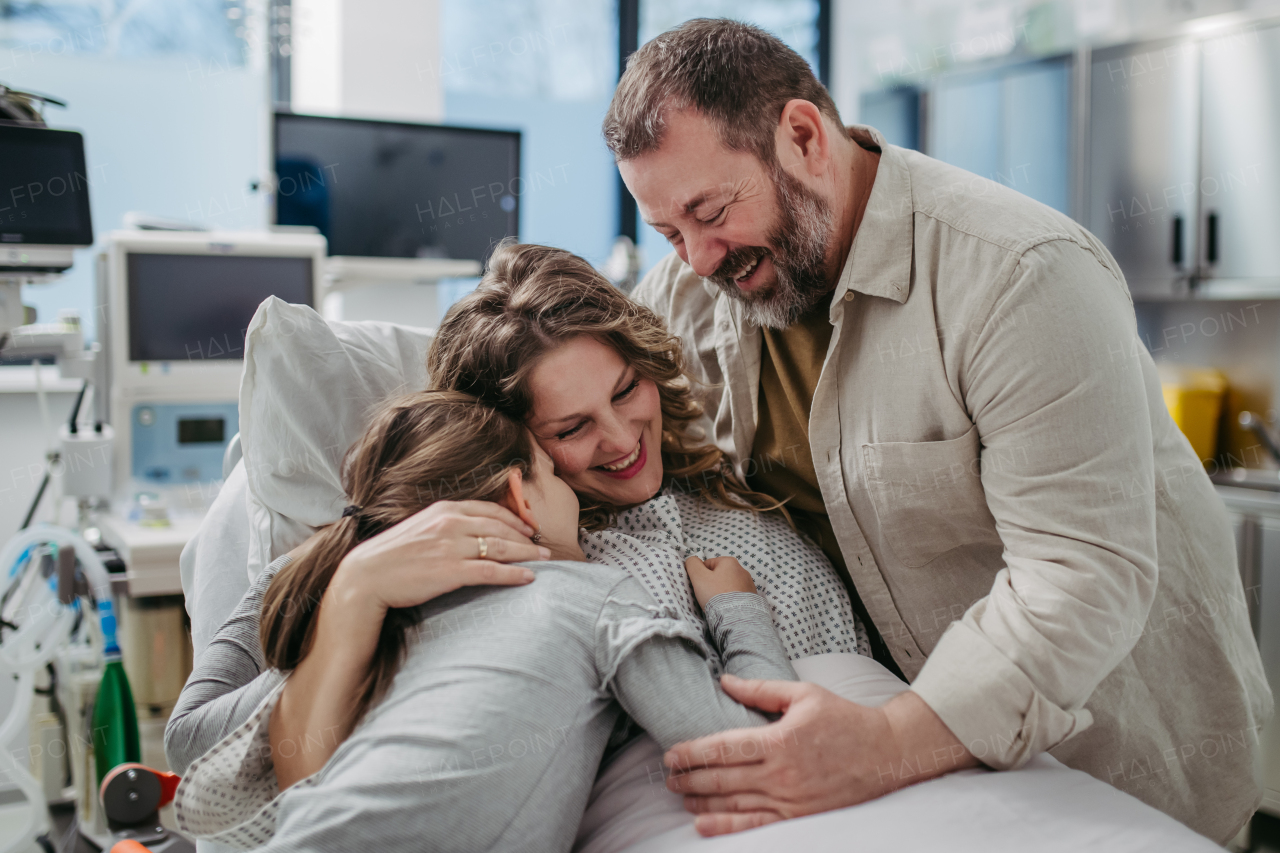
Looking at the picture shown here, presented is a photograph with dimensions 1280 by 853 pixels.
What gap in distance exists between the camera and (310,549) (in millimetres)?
1050

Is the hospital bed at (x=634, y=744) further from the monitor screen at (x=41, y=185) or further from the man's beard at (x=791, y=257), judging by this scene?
the monitor screen at (x=41, y=185)

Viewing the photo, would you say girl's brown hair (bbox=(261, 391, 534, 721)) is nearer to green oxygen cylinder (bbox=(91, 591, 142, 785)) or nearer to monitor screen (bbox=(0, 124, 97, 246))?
green oxygen cylinder (bbox=(91, 591, 142, 785))

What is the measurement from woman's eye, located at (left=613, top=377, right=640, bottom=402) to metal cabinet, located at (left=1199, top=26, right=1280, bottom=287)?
7.07 feet

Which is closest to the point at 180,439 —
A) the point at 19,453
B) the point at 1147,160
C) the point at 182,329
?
the point at 182,329

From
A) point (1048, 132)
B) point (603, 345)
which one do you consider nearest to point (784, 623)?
point (603, 345)

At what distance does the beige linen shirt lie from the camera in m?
1.03

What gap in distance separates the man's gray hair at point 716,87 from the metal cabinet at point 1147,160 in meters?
2.03

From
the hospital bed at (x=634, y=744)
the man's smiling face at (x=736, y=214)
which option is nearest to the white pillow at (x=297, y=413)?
the hospital bed at (x=634, y=744)

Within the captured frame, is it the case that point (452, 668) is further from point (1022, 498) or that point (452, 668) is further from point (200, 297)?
point (200, 297)

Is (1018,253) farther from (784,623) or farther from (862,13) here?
(862,13)

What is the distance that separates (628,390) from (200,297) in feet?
4.76

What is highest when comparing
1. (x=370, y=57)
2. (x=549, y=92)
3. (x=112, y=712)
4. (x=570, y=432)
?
(x=549, y=92)

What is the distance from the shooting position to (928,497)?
3.93ft

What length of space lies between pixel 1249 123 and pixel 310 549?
2.71 meters
